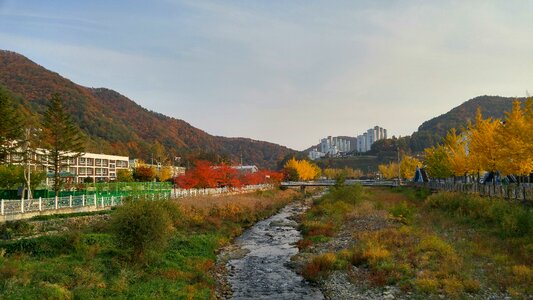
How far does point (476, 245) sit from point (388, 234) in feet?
22.6

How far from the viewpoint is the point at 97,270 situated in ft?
64.5

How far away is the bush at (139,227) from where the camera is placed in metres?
21.2

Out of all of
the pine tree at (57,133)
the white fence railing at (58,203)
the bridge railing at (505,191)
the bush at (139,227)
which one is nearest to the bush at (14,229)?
the white fence railing at (58,203)

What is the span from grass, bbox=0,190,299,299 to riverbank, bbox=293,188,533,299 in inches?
280

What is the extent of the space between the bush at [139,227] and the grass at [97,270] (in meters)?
0.75

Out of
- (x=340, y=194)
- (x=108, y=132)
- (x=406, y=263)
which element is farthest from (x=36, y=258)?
(x=108, y=132)

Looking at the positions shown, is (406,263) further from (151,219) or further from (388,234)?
(151,219)

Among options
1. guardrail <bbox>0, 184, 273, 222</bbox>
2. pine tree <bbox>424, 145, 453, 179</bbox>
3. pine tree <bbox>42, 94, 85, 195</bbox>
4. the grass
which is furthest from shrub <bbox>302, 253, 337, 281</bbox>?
pine tree <bbox>424, 145, 453, 179</bbox>

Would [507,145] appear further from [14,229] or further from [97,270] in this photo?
[14,229]

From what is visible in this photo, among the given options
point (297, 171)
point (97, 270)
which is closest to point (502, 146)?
point (97, 270)

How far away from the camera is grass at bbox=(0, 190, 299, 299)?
1609 cm

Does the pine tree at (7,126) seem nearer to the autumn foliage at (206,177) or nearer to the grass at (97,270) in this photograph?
the grass at (97,270)

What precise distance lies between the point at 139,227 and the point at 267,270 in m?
8.99

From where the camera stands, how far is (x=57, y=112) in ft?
156
